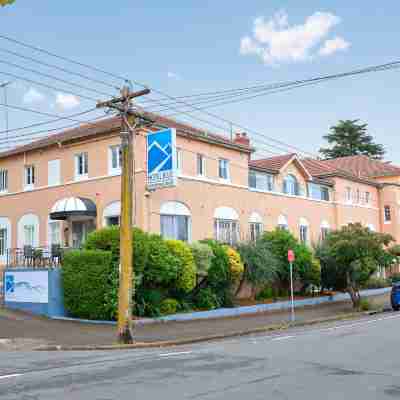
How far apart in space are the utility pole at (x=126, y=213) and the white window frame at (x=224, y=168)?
40.6 ft

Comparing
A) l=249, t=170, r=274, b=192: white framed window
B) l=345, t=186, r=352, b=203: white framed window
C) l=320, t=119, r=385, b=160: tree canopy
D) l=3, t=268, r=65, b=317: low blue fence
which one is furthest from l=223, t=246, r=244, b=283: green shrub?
l=320, t=119, r=385, b=160: tree canopy

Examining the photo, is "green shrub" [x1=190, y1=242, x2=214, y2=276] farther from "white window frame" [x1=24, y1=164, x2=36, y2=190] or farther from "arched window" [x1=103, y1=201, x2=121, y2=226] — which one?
"white window frame" [x1=24, y1=164, x2=36, y2=190]

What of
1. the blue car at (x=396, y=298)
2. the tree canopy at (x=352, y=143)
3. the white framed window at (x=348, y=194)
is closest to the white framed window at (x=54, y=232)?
the blue car at (x=396, y=298)

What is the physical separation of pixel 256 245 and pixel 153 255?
24.4 ft

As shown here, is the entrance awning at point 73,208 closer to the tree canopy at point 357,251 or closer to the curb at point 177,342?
the curb at point 177,342

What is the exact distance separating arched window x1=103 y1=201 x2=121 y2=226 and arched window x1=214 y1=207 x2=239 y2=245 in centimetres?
512

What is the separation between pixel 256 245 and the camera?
1096 inches

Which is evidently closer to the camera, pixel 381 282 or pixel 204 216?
pixel 204 216

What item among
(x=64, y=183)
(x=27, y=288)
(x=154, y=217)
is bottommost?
(x=27, y=288)

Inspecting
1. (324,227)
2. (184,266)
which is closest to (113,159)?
(184,266)

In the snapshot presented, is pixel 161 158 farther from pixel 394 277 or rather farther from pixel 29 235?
pixel 394 277

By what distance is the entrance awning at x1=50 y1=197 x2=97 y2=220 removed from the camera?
26.6 metres

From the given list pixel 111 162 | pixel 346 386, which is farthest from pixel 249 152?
pixel 346 386

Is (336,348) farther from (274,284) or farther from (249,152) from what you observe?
(249,152)
